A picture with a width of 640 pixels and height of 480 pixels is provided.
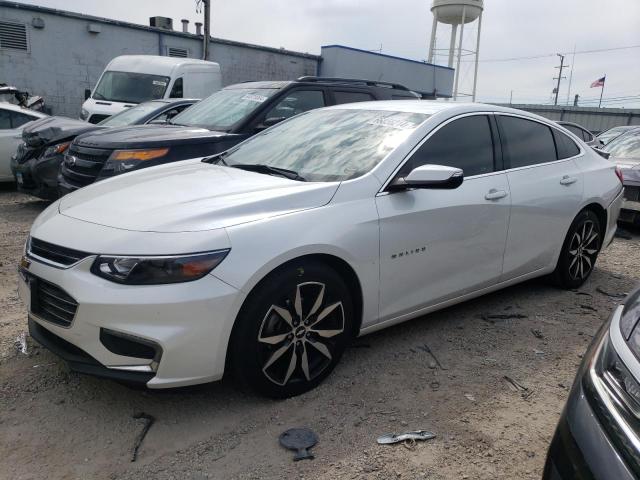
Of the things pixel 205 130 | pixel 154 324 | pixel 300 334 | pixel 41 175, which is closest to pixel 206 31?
pixel 41 175

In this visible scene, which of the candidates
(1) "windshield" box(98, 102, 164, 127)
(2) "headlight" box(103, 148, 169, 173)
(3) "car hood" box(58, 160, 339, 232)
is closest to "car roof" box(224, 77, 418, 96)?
(2) "headlight" box(103, 148, 169, 173)

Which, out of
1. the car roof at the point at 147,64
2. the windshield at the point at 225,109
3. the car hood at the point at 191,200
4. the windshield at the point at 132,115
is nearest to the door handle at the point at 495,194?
the car hood at the point at 191,200

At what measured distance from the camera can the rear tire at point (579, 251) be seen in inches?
185

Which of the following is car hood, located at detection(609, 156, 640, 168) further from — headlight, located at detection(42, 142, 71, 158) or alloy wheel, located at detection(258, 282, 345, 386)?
headlight, located at detection(42, 142, 71, 158)

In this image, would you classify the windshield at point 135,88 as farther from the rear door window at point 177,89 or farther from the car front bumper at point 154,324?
the car front bumper at point 154,324

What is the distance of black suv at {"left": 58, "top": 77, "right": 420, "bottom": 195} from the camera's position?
577 cm

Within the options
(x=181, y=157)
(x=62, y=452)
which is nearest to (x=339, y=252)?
(x=62, y=452)

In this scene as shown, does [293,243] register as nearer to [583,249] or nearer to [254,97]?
[583,249]

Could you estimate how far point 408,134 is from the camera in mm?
3541

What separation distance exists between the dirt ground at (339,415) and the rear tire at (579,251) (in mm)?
863

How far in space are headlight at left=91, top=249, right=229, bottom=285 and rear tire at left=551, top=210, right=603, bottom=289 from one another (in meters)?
3.34

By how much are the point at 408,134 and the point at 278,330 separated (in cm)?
154

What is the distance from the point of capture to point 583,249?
4887mm

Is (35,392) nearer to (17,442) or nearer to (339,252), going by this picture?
(17,442)
